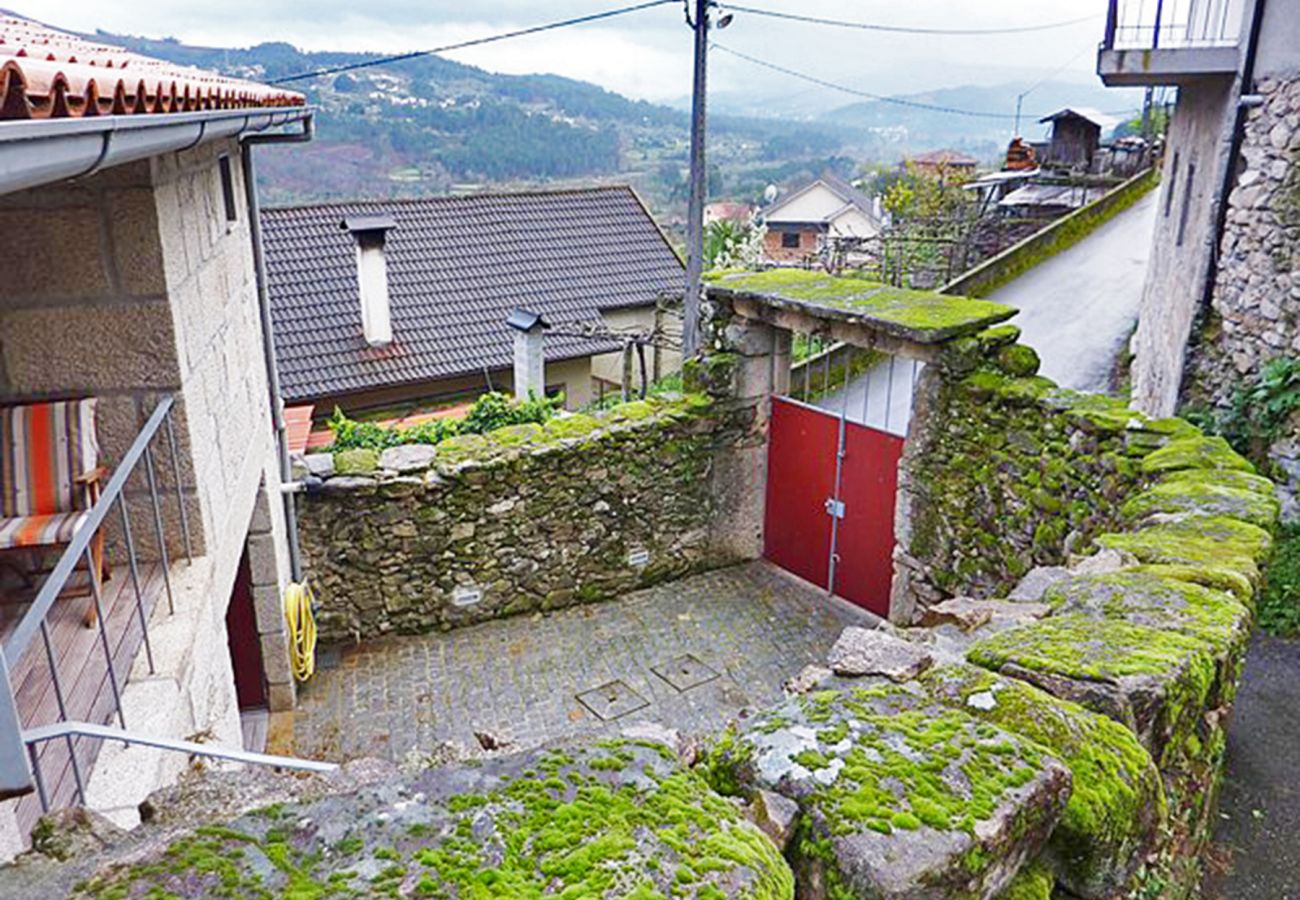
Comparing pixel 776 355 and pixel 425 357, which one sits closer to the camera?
pixel 776 355

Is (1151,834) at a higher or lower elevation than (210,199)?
lower

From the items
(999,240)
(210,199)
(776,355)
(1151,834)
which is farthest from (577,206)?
(1151,834)

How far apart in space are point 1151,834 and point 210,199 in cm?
500

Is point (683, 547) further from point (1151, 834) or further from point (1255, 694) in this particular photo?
point (1151, 834)

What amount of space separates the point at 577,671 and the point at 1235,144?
6784mm

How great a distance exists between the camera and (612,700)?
6852mm

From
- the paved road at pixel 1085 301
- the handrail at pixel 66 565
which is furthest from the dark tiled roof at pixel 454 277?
the handrail at pixel 66 565

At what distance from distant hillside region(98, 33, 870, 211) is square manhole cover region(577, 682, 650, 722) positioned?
35609 mm

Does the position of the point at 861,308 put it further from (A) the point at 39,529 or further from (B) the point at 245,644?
(A) the point at 39,529

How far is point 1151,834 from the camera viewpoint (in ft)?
7.93

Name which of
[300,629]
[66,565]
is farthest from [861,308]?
[66,565]

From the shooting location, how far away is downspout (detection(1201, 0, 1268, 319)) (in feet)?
23.2

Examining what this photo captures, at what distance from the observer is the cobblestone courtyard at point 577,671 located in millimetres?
6578

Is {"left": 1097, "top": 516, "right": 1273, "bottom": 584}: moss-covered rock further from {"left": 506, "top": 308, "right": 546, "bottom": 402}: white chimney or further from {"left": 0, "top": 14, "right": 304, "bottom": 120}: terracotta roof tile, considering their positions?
{"left": 506, "top": 308, "right": 546, "bottom": 402}: white chimney
